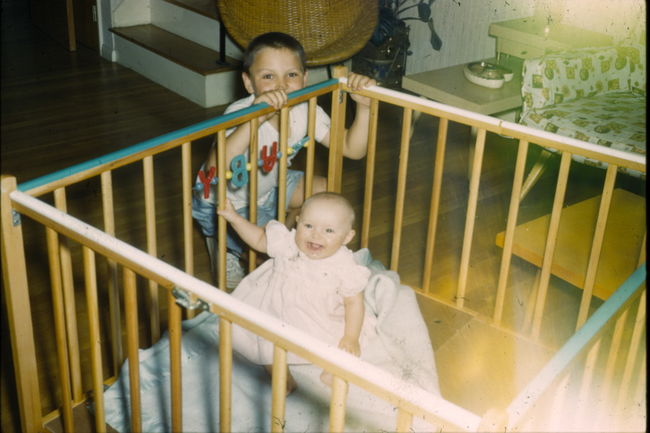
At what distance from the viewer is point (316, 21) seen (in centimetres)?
340

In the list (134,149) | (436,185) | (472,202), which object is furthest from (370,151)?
(134,149)

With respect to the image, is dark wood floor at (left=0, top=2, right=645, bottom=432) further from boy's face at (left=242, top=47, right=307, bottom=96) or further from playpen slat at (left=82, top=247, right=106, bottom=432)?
boy's face at (left=242, top=47, right=307, bottom=96)

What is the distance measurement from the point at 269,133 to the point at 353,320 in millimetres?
635

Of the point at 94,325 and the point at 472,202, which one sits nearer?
the point at 94,325

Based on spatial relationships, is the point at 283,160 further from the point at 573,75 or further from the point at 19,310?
the point at 573,75

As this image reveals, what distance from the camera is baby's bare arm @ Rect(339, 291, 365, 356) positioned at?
1725 mm

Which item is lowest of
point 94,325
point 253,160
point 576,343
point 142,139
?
point 142,139

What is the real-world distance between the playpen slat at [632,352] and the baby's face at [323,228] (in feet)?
2.04

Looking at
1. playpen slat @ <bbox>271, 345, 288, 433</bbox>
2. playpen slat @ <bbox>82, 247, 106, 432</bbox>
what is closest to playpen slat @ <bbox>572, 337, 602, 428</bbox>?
playpen slat @ <bbox>271, 345, 288, 433</bbox>

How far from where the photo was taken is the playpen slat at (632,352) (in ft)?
4.34

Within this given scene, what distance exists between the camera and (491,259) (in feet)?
8.99

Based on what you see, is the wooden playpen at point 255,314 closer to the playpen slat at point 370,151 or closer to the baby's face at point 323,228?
the playpen slat at point 370,151

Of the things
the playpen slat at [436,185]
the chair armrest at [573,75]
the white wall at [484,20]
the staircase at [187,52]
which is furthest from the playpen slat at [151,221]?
the white wall at [484,20]

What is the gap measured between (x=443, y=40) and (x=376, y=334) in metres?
2.98
